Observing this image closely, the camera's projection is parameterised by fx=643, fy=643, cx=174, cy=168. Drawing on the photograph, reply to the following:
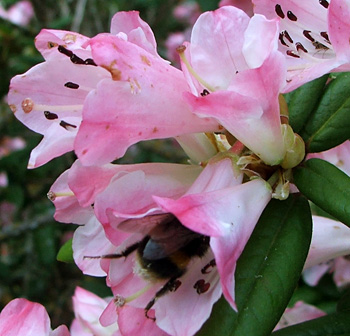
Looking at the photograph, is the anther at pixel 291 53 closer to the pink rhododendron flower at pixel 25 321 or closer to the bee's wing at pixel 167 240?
the bee's wing at pixel 167 240

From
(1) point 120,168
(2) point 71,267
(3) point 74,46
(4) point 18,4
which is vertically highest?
(3) point 74,46

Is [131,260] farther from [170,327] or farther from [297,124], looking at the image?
[297,124]

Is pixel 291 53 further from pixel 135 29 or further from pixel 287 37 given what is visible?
pixel 135 29

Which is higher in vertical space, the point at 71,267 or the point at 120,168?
the point at 120,168

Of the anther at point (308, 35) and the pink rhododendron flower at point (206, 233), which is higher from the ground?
the anther at point (308, 35)

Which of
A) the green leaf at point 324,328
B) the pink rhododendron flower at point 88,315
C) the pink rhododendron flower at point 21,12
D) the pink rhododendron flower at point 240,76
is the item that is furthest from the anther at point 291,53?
the pink rhododendron flower at point 21,12

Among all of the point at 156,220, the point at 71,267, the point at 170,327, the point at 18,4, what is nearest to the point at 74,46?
the point at 156,220

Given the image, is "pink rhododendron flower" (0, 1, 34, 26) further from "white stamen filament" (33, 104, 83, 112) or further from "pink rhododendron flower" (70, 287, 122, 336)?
"white stamen filament" (33, 104, 83, 112)

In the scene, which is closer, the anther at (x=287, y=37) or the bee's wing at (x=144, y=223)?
the bee's wing at (x=144, y=223)
